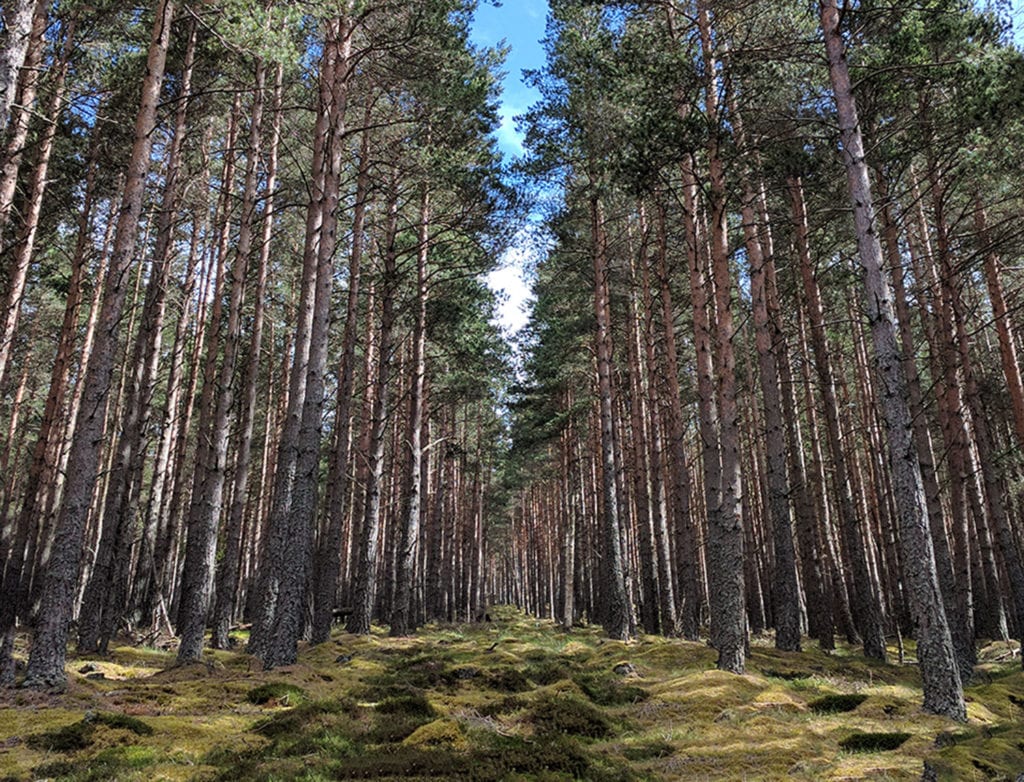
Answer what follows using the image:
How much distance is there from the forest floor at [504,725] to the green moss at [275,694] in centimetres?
2

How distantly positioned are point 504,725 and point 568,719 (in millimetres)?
756

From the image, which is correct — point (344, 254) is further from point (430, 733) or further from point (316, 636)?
point (430, 733)

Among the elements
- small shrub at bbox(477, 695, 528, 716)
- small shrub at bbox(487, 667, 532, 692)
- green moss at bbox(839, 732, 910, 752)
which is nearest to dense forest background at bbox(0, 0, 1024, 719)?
green moss at bbox(839, 732, 910, 752)

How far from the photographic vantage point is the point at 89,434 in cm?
874

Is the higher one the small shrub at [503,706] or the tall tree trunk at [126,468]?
the tall tree trunk at [126,468]

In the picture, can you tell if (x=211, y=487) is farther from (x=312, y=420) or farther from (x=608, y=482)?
(x=608, y=482)

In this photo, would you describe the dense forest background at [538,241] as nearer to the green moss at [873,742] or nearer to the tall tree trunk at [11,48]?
the tall tree trunk at [11,48]

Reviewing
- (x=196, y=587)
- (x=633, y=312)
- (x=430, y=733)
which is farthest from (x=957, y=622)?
(x=196, y=587)

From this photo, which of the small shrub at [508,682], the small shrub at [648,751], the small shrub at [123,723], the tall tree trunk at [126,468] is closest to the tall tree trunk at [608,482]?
the small shrub at [508,682]

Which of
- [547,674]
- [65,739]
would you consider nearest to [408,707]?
[65,739]

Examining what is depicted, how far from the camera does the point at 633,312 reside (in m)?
22.4

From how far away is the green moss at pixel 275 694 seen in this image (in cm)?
812

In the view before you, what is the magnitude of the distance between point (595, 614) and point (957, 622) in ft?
65.8

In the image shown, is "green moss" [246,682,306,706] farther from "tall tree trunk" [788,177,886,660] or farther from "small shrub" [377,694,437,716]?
"tall tree trunk" [788,177,886,660]
